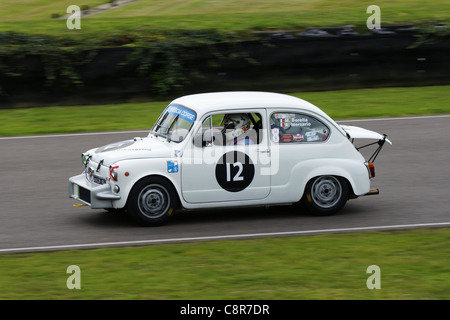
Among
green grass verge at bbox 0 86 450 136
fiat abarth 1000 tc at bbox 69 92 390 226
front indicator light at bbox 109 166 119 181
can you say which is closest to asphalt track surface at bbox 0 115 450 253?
fiat abarth 1000 tc at bbox 69 92 390 226

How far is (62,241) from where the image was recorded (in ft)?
30.3

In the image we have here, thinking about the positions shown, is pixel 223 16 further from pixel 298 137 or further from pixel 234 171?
pixel 234 171

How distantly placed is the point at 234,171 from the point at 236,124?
2.06ft

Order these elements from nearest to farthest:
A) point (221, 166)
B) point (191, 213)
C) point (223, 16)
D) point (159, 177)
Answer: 1. point (159, 177)
2. point (221, 166)
3. point (191, 213)
4. point (223, 16)

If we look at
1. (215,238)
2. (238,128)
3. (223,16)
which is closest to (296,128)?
(238,128)

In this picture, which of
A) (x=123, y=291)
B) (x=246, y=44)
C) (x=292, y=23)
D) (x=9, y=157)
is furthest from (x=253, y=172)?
(x=292, y=23)

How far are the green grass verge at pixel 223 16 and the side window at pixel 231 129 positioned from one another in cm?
899

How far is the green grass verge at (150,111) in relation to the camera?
1593 centimetres

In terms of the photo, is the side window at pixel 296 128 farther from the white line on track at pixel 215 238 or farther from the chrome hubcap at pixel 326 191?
the white line on track at pixel 215 238

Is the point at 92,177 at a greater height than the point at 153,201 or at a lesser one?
greater

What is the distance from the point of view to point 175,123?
10242 mm

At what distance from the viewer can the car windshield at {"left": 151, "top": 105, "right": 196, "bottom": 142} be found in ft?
32.7

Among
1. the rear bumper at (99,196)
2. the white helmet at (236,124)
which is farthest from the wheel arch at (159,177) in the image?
the white helmet at (236,124)

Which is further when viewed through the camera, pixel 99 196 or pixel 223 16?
pixel 223 16
